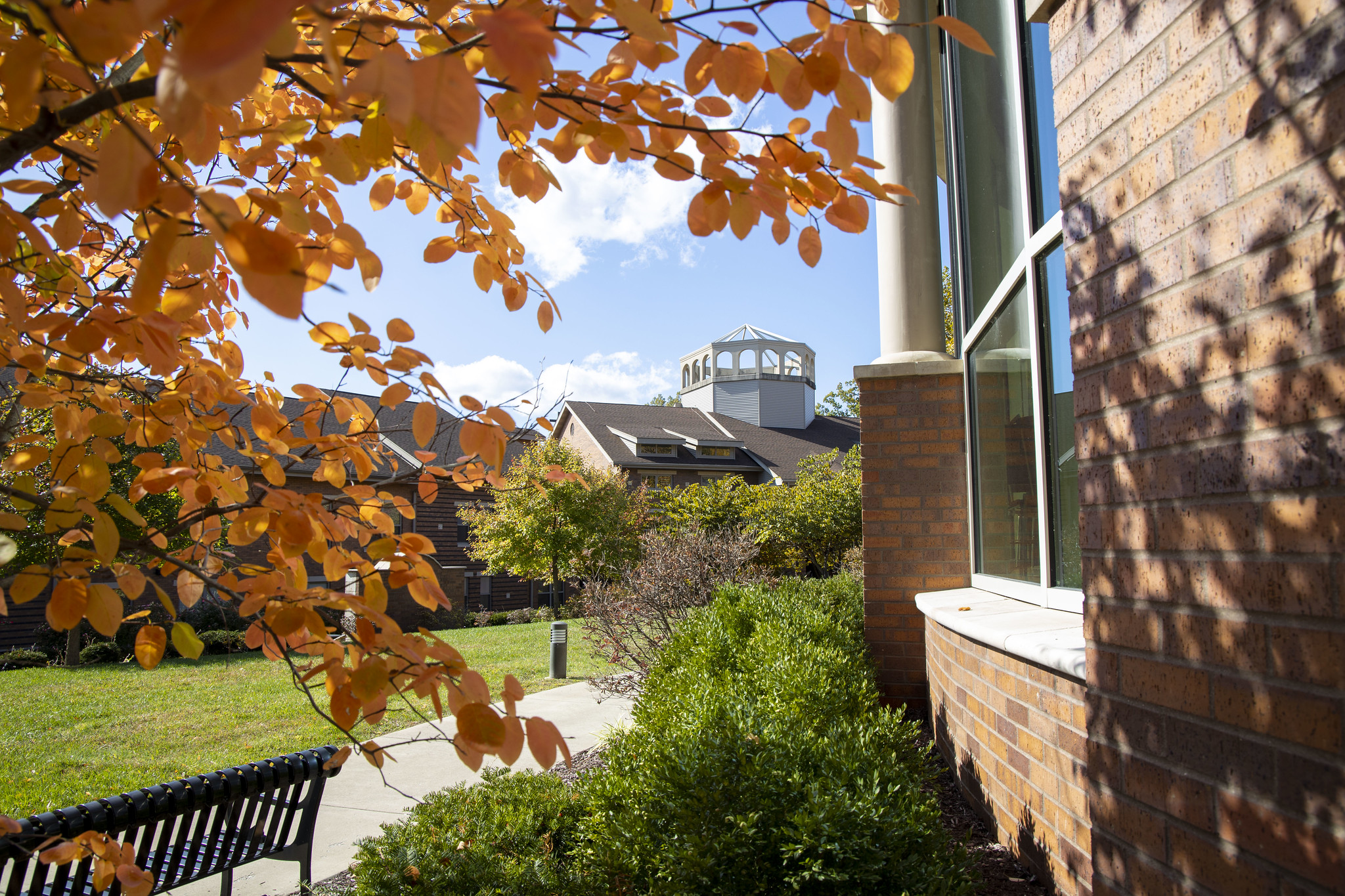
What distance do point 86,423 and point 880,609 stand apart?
5384 mm

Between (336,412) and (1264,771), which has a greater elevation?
(336,412)

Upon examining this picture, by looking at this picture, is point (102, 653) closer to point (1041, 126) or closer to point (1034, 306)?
point (1034, 306)

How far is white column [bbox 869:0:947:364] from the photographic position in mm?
6445

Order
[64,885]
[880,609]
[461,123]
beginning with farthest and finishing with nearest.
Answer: [880,609] → [64,885] → [461,123]

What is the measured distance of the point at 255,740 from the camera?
822 cm

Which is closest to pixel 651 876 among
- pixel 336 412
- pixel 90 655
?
pixel 336 412

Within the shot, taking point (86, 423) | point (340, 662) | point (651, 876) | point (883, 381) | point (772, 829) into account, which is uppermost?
point (883, 381)

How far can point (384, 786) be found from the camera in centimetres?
593

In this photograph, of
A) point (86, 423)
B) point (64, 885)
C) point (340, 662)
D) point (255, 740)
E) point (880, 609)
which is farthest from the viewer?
A: point (255, 740)

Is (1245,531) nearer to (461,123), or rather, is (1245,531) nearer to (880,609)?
(461,123)

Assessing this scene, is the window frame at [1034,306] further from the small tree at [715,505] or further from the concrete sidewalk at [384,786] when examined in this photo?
the small tree at [715,505]

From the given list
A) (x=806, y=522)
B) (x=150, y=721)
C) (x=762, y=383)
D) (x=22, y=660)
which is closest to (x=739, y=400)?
(x=762, y=383)

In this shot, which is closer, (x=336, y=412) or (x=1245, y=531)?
(x=1245, y=531)

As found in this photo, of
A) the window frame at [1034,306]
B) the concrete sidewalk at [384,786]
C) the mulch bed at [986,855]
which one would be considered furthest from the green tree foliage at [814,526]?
the mulch bed at [986,855]
